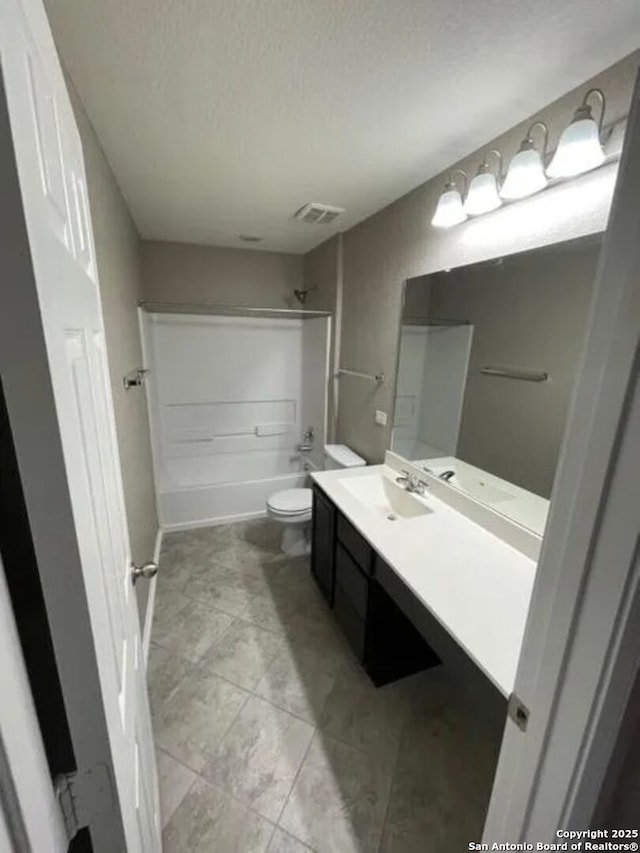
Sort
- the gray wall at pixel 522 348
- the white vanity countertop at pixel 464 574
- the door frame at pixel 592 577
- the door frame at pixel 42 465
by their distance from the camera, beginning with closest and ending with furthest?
the door frame at pixel 42 465 → the door frame at pixel 592 577 → the white vanity countertop at pixel 464 574 → the gray wall at pixel 522 348

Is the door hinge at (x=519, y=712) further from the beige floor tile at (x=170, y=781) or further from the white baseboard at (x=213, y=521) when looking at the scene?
the white baseboard at (x=213, y=521)

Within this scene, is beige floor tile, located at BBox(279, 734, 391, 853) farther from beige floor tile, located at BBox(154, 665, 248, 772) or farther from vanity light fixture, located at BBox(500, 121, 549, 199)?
vanity light fixture, located at BBox(500, 121, 549, 199)

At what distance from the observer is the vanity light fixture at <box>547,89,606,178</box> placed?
100 cm

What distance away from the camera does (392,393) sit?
212 cm

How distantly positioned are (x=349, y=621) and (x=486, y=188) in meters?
1.99

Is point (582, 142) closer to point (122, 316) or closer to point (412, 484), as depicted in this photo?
point (412, 484)

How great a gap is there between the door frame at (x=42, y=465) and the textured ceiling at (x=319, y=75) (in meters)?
0.98

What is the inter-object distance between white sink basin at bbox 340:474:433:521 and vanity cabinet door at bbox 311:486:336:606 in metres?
0.16

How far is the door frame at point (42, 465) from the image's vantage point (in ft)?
1.05

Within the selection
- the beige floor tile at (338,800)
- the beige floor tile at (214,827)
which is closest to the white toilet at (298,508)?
the beige floor tile at (338,800)

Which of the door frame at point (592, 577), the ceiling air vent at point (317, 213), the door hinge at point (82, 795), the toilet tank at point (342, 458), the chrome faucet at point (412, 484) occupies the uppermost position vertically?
the ceiling air vent at point (317, 213)

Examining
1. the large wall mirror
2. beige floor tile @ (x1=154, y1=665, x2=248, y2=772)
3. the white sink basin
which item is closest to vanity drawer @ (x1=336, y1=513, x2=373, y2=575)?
the white sink basin

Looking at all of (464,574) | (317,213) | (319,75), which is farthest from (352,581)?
(317,213)

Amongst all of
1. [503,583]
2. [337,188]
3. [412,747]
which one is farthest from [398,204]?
[412,747]
